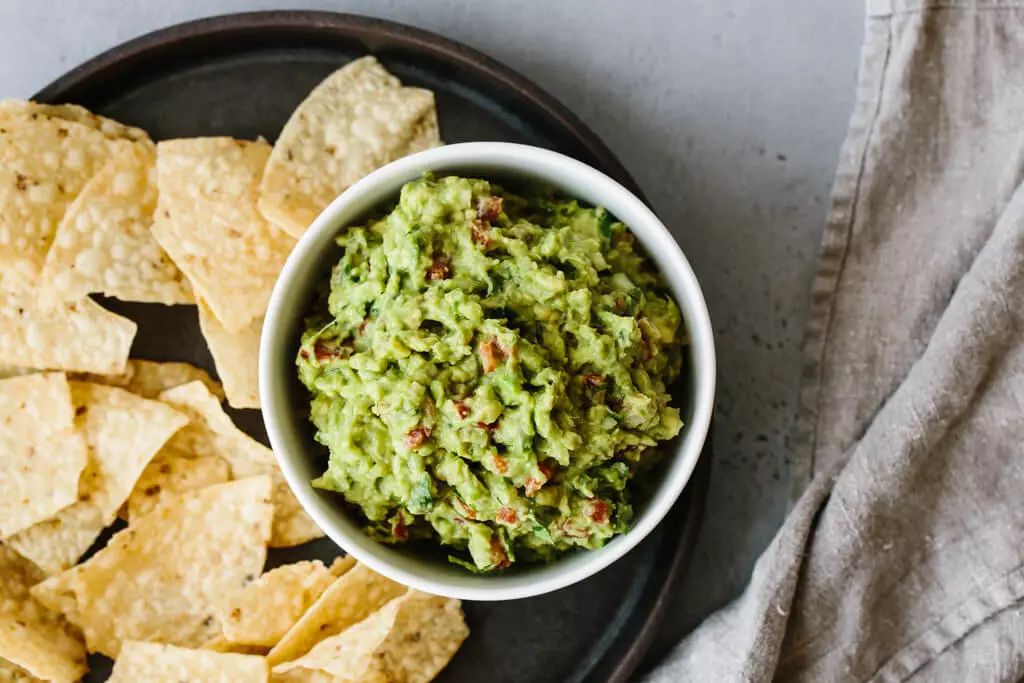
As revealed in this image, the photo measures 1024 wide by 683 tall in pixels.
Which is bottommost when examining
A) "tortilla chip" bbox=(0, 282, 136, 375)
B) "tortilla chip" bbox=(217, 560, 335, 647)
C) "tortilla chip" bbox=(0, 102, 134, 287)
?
"tortilla chip" bbox=(217, 560, 335, 647)

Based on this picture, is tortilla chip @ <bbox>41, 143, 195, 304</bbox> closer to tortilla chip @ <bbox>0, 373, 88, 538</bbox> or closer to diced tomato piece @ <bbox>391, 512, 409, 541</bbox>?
tortilla chip @ <bbox>0, 373, 88, 538</bbox>

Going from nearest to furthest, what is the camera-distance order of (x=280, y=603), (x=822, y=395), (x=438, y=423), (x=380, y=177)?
(x=438, y=423)
(x=380, y=177)
(x=280, y=603)
(x=822, y=395)

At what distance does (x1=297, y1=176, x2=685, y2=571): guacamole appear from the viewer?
5.00 ft

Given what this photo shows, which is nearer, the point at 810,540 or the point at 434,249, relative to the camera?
the point at 434,249

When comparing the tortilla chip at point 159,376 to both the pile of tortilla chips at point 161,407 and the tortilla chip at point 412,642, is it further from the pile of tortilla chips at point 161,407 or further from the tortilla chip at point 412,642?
the tortilla chip at point 412,642

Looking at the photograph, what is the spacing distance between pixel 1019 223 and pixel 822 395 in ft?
1.42

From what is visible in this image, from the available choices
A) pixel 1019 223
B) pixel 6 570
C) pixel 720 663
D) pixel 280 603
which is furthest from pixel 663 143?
pixel 6 570

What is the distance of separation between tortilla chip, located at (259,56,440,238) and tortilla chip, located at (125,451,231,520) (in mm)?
440

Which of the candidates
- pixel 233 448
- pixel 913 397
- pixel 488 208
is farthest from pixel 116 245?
pixel 913 397

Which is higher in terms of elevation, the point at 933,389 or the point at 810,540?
the point at 933,389

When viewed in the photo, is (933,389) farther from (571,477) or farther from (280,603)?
(280,603)

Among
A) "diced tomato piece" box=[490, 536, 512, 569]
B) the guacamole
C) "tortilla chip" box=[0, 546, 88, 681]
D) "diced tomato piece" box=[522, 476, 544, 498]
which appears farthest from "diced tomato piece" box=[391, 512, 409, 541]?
"tortilla chip" box=[0, 546, 88, 681]

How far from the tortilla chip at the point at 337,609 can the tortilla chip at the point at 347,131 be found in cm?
60

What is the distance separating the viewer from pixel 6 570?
6.38ft
